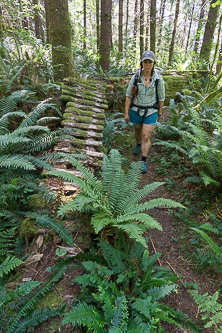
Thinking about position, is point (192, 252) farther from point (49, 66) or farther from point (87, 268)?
point (49, 66)

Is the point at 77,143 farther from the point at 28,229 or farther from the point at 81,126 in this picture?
the point at 28,229

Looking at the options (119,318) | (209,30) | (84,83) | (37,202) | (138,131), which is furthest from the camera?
(209,30)

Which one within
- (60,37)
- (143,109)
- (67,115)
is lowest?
(67,115)

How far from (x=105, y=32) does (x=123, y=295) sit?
329 inches

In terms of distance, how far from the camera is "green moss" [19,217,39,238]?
2.17 meters

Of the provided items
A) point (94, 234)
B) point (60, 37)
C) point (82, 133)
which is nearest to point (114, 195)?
point (94, 234)

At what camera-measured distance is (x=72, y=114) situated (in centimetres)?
415

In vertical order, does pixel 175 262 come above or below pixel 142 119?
below

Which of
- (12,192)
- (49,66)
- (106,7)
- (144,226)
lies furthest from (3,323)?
(106,7)

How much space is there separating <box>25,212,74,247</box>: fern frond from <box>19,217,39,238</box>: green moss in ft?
0.24

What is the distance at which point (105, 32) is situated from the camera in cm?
745

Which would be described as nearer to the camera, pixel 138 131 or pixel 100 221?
pixel 100 221

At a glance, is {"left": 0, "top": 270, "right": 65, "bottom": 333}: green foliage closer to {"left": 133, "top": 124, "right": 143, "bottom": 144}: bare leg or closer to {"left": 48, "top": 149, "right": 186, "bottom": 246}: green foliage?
{"left": 48, "top": 149, "right": 186, "bottom": 246}: green foliage

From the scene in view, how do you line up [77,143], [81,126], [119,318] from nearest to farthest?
[119,318], [77,143], [81,126]
